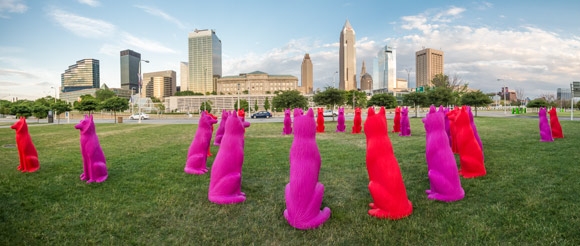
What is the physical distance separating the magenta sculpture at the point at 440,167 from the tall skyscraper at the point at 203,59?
159952 millimetres

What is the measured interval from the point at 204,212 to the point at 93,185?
11.0 feet

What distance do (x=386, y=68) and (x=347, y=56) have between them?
31.6 m

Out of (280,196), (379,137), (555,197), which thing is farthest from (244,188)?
(555,197)

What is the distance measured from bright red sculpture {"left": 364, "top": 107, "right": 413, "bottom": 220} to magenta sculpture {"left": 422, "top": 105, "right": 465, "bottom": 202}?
3.15 feet

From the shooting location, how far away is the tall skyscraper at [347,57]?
178750 millimetres

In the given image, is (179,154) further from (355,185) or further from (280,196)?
(355,185)

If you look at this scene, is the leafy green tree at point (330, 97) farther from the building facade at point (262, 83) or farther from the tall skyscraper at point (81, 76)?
the tall skyscraper at point (81, 76)

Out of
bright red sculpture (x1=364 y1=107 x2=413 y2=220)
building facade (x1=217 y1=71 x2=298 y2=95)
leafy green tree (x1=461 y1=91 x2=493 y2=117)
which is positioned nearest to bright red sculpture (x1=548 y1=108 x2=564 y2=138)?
bright red sculpture (x1=364 y1=107 x2=413 y2=220)

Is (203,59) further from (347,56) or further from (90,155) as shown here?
(90,155)

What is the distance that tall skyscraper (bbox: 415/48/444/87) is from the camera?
124m

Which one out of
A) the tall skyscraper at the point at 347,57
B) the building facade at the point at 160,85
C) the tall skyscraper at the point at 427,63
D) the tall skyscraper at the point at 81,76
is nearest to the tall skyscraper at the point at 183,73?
the building facade at the point at 160,85

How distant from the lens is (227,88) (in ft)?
499

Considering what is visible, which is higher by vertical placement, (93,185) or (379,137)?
(379,137)

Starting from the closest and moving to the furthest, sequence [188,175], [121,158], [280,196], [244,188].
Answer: [280,196] → [244,188] → [188,175] → [121,158]
